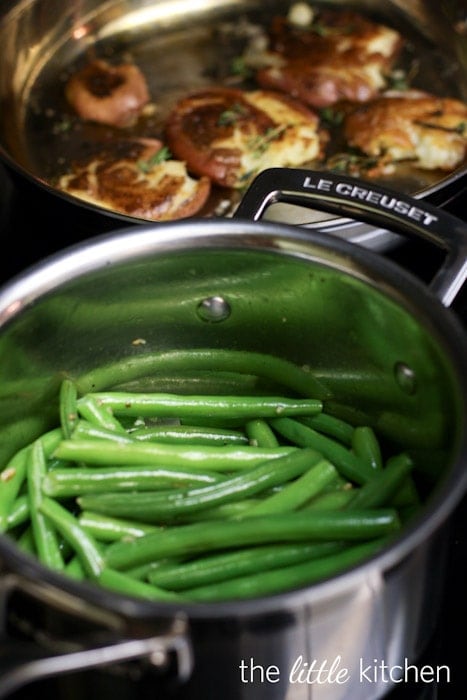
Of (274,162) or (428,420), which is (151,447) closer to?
(428,420)

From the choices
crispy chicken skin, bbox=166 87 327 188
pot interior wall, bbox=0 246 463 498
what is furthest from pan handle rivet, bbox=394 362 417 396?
crispy chicken skin, bbox=166 87 327 188

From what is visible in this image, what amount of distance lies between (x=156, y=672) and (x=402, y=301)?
71 cm

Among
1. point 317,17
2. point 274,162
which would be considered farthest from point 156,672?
point 317,17

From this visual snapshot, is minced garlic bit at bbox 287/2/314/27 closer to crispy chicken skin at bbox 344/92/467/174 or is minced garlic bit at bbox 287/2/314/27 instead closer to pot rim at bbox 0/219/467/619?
crispy chicken skin at bbox 344/92/467/174

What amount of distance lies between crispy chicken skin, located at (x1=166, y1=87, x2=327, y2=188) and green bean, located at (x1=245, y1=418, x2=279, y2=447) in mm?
1053

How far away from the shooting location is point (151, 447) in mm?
1761

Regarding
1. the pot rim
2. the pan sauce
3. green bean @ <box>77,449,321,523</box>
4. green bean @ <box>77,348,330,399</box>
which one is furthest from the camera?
the pan sauce

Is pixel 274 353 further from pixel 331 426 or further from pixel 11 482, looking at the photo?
pixel 11 482

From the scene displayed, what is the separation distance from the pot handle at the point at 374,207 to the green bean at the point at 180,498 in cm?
41

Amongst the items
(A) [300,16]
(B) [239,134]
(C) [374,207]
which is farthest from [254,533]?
(A) [300,16]

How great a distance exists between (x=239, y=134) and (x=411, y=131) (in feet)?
1.57

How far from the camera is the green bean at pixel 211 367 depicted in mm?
1975

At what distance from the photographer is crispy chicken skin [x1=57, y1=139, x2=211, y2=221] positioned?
2682 mm

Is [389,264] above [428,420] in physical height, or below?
above
